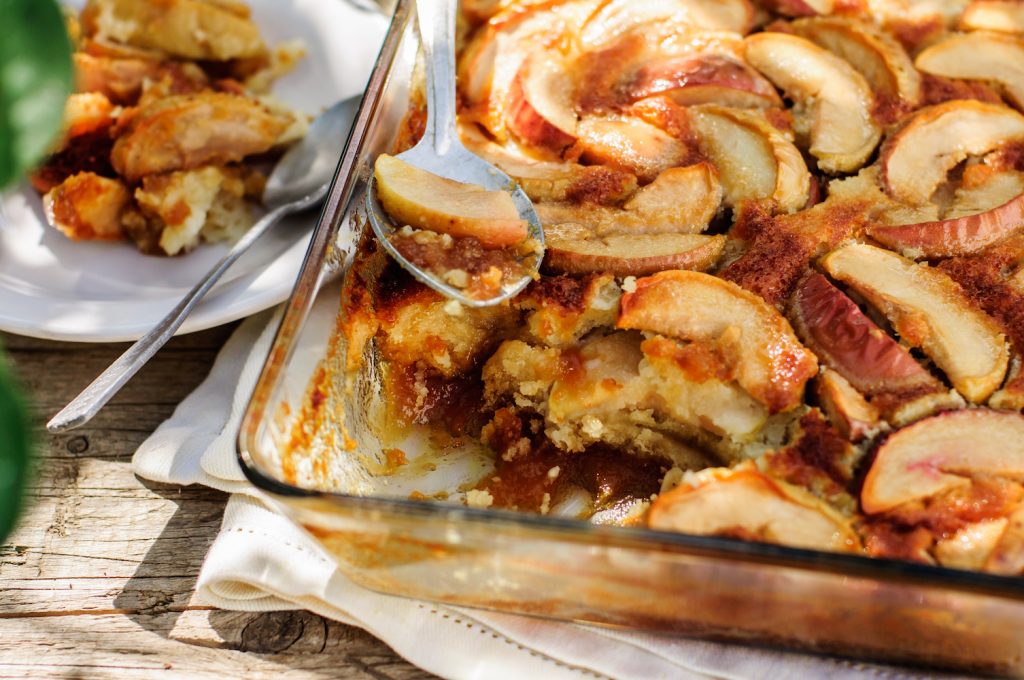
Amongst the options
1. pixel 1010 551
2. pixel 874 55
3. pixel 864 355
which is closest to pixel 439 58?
pixel 874 55

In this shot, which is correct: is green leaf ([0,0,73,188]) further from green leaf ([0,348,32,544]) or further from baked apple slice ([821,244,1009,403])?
baked apple slice ([821,244,1009,403])

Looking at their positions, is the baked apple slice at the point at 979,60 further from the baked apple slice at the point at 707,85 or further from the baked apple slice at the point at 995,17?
the baked apple slice at the point at 707,85

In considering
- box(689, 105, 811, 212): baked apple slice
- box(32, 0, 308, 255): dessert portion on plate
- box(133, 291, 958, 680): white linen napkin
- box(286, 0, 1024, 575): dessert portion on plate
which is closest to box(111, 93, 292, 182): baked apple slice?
box(32, 0, 308, 255): dessert portion on plate

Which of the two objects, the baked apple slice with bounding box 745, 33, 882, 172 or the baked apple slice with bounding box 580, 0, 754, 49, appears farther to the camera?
the baked apple slice with bounding box 580, 0, 754, 49

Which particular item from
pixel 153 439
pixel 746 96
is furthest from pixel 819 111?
pixel 153 439

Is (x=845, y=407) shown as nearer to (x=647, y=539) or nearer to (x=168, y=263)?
(x=647, y=539)

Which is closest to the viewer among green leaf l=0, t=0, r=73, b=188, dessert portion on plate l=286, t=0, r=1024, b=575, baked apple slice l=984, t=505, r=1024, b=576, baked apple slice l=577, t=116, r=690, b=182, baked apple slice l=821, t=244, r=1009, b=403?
green leaf l=0, t=0, r=73, b=188

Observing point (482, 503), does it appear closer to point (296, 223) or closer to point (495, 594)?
point (495, 594)
